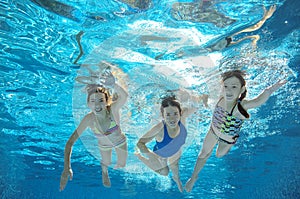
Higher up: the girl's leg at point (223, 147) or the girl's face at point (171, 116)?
the girl's face at point (171, 116)

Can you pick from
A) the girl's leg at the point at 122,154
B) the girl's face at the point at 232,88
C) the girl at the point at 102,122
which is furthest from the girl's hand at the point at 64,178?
the girl's face at the point at 232,88

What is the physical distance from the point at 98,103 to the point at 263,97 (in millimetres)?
4332

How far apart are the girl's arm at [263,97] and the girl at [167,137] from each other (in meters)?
1.64

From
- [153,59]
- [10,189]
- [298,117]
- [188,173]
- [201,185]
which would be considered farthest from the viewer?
[10,189]

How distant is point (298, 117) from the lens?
15.7 metres

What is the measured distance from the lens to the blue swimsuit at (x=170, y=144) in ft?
24.8

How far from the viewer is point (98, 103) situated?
7.26 meters

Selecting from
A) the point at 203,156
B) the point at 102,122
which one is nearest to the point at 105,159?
the point at 102,122

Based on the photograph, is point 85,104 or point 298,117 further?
point 298,117

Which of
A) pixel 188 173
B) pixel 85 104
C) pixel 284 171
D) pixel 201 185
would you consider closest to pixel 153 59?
pixel 85 104

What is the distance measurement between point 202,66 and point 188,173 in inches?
824

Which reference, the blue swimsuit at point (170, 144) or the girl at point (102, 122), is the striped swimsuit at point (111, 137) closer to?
the girl at point (102, 122)

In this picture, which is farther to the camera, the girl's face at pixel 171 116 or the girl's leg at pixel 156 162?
the girl's leg at pixel 156 162

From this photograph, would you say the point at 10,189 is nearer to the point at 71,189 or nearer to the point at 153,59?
the point at 71,189
